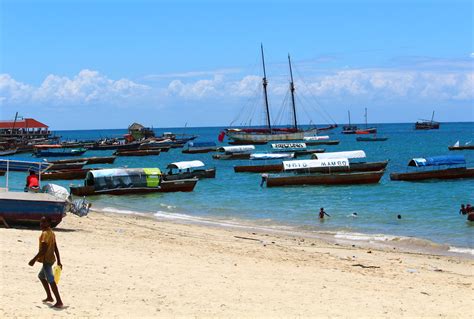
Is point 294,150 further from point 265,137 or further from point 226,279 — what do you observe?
point 226,279

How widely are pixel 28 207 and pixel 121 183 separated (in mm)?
19193

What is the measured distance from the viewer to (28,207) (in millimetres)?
17766

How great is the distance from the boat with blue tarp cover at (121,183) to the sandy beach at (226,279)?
17.3 metres

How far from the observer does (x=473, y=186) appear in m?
41.6

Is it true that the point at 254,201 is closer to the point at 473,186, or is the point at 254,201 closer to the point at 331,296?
the point at 473,186

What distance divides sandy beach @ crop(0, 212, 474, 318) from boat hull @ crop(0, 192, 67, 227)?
1.78 feet

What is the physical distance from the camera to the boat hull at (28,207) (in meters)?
17.7

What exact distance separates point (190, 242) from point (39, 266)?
7030 millimetres

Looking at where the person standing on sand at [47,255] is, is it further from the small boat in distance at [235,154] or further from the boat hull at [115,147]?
the boat hull at [115,147]

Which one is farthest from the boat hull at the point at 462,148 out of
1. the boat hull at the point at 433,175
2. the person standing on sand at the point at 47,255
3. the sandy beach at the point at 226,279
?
the person standing on sand at the point at 47,255

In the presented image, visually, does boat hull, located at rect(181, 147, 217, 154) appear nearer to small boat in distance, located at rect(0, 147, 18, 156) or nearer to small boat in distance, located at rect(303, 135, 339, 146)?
small boat in distance, located at rect(303, 135, 339, 146)

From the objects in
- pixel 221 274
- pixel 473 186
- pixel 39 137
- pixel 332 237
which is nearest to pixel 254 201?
pixel 332 237

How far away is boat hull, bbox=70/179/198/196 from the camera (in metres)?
36.6

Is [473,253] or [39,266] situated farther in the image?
[473,253]
